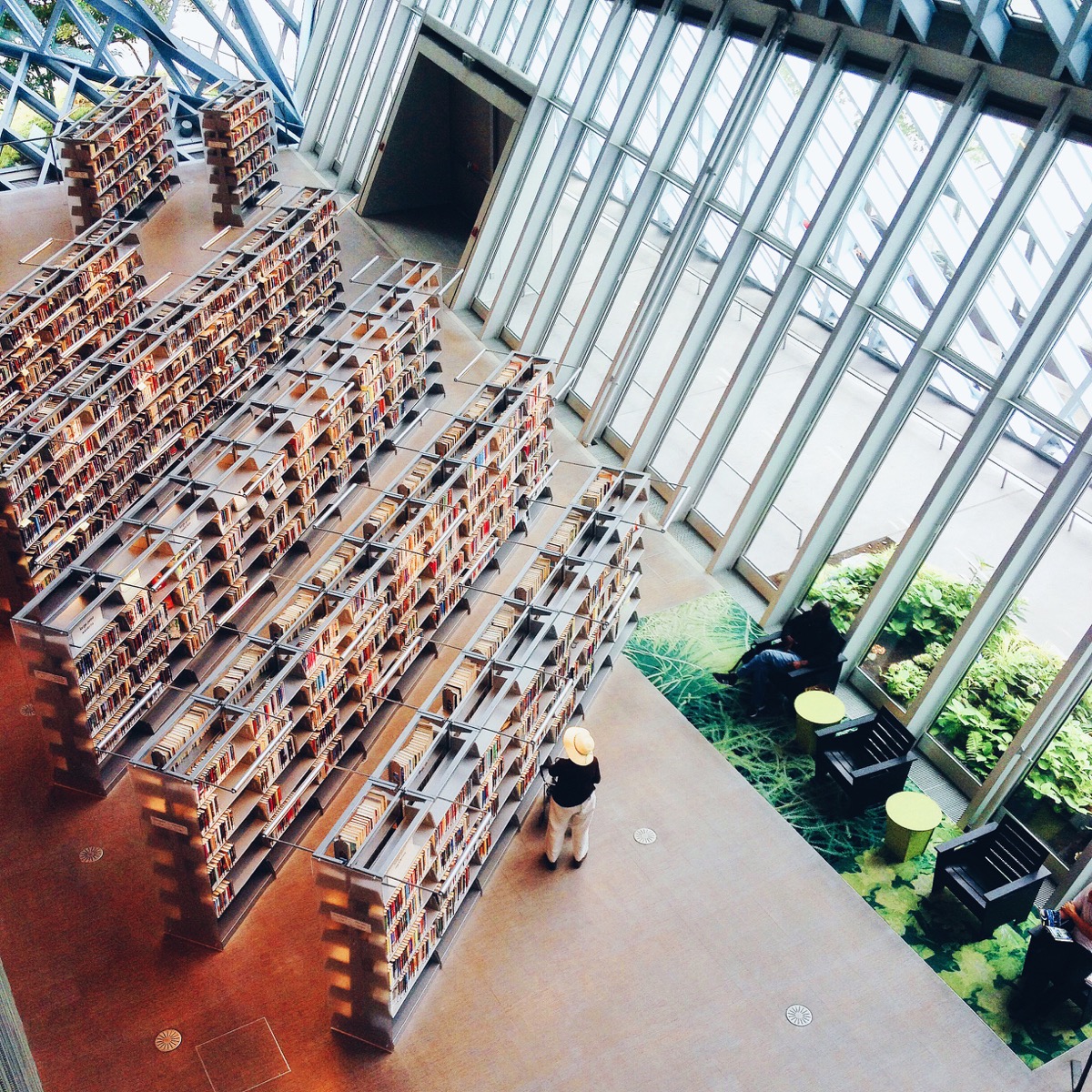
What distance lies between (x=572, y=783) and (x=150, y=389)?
5.77 meters

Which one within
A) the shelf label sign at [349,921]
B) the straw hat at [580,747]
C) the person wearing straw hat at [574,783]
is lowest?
the shelf label sign at [349,921]

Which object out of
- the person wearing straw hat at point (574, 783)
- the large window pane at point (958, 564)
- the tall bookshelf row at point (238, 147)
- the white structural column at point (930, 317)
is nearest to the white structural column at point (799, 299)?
the white structural column at point (930, 317)

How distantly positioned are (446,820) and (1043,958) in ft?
12.3

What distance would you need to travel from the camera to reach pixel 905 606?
9.59 meters

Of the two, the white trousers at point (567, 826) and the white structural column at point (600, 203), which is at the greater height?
A: the white structural column at point (600, 203)

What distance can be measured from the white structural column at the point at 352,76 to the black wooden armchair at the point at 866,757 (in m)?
12.4

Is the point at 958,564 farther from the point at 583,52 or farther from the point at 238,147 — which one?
the point at 238,147

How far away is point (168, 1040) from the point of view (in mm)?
7066

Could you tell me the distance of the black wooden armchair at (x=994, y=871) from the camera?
784 cm

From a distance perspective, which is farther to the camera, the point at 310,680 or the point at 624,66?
the point at 624,66

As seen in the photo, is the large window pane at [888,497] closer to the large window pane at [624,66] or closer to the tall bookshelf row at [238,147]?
the large window pane at [624,66]

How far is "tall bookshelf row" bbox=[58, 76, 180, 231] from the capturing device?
15.5 m

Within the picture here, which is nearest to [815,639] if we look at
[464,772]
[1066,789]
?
[1066,789]

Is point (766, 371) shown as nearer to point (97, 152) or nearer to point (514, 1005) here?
point (514, 1005)
